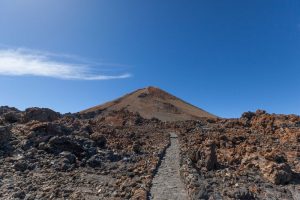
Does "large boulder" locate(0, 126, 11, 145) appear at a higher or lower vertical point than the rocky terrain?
higher

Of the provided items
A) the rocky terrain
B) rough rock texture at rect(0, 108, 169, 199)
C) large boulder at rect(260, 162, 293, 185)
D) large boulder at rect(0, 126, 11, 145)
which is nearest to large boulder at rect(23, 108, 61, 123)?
the rocky terrain

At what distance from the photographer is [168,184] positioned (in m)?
16.6

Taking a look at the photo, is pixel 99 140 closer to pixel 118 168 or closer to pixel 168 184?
pixel 118 168

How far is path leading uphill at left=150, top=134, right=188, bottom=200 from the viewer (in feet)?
48.4

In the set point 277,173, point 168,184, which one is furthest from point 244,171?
point 168,184

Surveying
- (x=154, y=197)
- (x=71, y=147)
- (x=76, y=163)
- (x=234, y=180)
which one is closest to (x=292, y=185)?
(x=234, y=180)

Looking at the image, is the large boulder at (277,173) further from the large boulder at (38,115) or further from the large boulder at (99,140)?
the large boulder at (38,115)

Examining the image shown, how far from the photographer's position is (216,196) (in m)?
14.2

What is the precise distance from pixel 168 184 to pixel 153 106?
70.1 metres

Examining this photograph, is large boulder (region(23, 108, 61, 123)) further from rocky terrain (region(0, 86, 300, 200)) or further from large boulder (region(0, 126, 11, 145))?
large boulder (region(0, 126, 11, 145))

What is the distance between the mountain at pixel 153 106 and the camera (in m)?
80.3

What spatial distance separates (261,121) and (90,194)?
27697mm

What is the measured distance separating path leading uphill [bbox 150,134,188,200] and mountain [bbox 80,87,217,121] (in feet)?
177

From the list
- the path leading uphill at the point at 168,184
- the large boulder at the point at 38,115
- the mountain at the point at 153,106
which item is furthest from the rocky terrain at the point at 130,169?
the mountain at the point at 153,106
